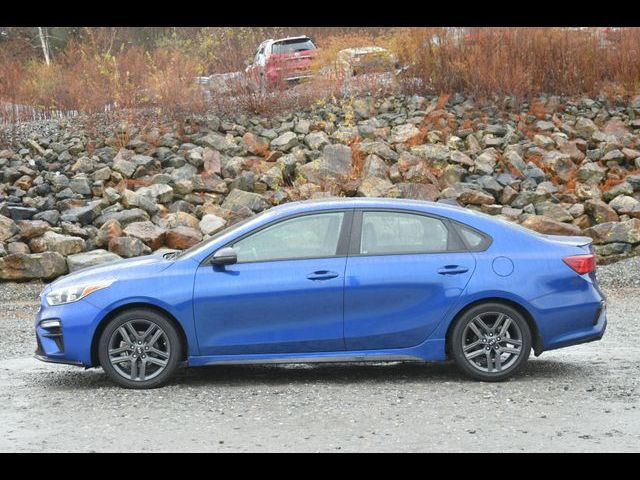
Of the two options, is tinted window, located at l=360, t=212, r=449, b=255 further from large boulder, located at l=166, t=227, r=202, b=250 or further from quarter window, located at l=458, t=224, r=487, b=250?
large boulder, located at l=166, t=227, r=202, b=250

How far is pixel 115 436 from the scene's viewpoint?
6.99 metres

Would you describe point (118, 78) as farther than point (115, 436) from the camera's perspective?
Yes

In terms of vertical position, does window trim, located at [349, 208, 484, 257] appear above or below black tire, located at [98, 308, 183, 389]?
above

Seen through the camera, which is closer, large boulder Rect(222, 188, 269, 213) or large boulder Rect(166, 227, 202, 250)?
large boulder Rect(166, 227, 202, 250)

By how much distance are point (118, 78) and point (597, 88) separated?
11005 millimetres

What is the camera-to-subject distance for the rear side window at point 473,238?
28.8 ft

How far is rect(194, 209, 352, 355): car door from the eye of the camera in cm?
848

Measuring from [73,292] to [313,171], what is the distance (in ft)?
37.9

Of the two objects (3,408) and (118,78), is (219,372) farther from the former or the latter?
(118,78)

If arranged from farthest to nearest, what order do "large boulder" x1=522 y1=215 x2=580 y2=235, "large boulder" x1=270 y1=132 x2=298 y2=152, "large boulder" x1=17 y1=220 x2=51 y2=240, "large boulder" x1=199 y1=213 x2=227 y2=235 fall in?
1. "large boulder" x1=270 y1=132 x2=298 y2=152
2. "large boulder" x1=522 y1=215 x2=580 y2=235
3. "large boulder" x1=199 y1=213 x2=227 y2=235
4. "large boulder" x1=17 y1=220 x2=51 y2=240

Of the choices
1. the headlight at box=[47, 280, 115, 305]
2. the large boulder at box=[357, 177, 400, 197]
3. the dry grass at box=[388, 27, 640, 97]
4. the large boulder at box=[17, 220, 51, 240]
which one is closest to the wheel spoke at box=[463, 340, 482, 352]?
the headlight at box=[47, 280, 115, 305]

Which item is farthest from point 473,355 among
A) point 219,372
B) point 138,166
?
point 138,166

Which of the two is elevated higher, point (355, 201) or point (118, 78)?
point (118, 78)

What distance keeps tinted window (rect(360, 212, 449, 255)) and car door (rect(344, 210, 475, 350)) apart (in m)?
0.02
